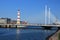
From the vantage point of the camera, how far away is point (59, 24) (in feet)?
359

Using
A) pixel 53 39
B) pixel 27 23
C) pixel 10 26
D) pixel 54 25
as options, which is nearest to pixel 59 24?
pixel 54 25

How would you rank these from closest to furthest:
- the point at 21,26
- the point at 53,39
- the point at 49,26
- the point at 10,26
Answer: the point at 53,39 → the point at 49,26 → the point at 21,26 → the point at 10,26

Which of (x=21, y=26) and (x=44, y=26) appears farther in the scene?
(x=21, y=26)

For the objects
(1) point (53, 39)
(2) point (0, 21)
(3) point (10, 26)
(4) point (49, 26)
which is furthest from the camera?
(2) point (0, 21)

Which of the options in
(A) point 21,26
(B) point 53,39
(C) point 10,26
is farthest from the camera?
(C) point 10,26

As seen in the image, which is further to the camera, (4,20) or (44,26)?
(4,20)

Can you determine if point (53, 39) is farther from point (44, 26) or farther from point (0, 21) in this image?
point (0, 21)

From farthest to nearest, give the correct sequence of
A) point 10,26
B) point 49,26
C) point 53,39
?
point 10,26
point 49,26
point 53,39

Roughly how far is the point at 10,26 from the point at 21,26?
1063 centimetres

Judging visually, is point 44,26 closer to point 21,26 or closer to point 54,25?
point 54,25

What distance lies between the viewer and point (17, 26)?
116875 millimetres

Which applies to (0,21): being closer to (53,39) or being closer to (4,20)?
(4,20)

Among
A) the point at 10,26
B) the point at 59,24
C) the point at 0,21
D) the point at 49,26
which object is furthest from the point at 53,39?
the point at 0,21

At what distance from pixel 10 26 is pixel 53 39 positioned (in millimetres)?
112665
